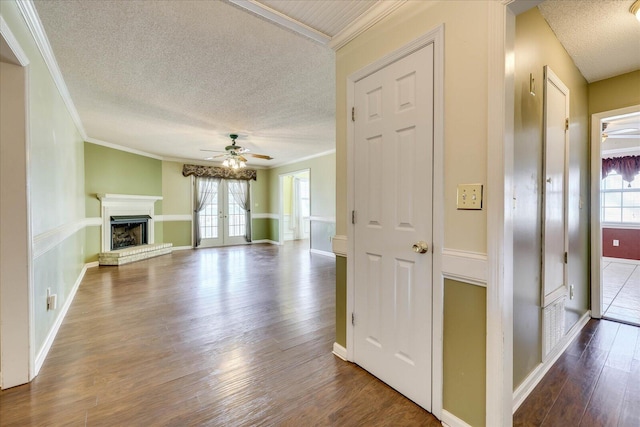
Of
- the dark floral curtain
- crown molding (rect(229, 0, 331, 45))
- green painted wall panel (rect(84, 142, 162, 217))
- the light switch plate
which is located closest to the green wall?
green painted wall panel (rect(84, 142, 162, 217))

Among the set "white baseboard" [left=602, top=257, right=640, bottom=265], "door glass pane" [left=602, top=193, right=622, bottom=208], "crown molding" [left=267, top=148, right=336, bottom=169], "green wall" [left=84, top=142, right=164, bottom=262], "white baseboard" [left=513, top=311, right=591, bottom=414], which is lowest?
"white baseboard" [left=513, top=311, right=591, bottom=414]

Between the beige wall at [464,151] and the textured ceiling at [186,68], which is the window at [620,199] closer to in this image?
the textured ceiling at [186,68]

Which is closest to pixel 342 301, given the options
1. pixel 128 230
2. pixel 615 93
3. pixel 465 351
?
pixel 465 351

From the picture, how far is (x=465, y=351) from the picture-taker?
1423mm

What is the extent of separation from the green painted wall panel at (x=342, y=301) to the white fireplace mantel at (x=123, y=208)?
222 inches

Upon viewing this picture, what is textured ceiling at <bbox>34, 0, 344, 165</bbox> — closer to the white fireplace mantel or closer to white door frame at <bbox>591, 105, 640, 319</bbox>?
the white fireplace mantel

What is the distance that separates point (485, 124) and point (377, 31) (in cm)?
101

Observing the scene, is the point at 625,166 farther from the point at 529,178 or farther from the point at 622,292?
the point at 529,178

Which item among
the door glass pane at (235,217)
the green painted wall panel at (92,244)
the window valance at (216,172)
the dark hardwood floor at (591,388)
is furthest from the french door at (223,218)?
the dark hardwood floor at (591,388)

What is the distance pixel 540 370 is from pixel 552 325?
Answer: 34 centimetres

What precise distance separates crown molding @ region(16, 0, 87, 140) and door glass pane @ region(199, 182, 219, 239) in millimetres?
4587

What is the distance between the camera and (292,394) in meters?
1.76

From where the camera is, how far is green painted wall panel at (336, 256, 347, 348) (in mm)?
2158

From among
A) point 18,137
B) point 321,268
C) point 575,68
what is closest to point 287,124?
point 321,268
